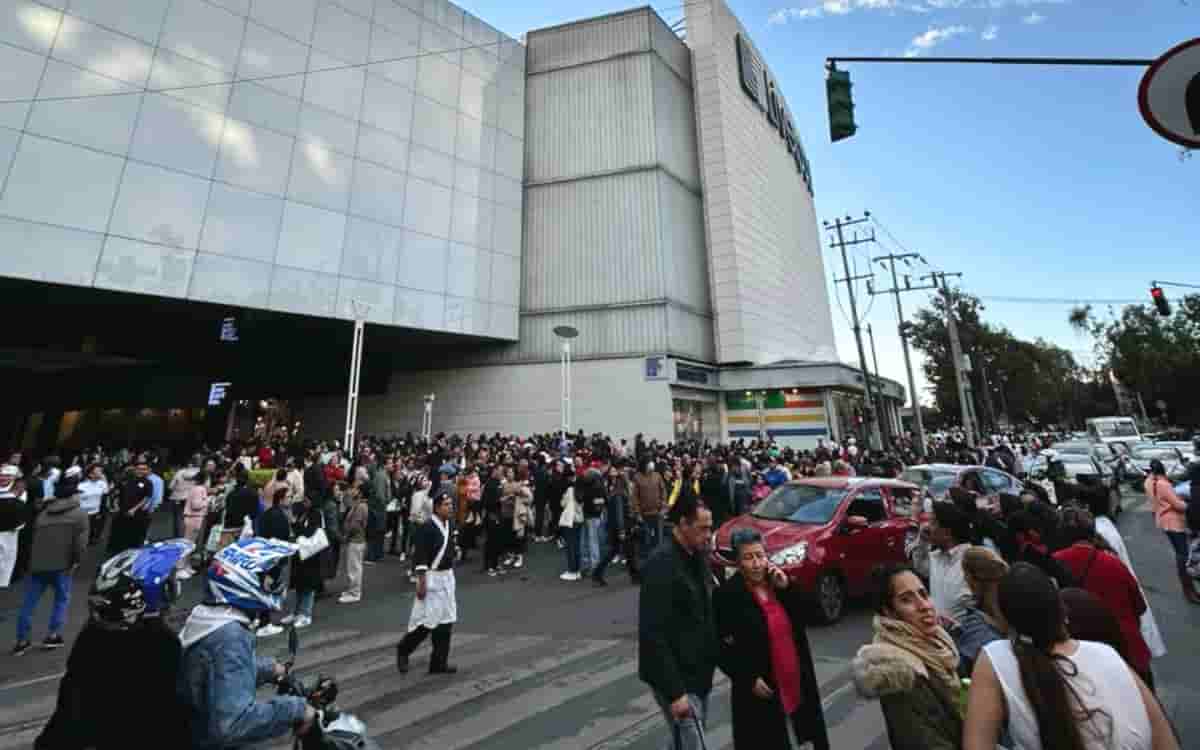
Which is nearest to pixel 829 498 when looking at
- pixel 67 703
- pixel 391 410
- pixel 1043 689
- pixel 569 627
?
pixel 569 627

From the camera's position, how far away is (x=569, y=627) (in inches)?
258

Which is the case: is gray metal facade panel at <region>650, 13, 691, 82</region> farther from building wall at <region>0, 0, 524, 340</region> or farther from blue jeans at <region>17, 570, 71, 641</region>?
blue jeans at <region>17, 570, 71, 641</region>

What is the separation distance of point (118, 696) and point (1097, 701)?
348 cm

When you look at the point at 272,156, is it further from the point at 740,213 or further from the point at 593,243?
the point at 740,213

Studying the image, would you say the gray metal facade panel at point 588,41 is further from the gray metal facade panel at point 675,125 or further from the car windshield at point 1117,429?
the car windshield at point 1117,429

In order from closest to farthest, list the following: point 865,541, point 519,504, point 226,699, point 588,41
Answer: point 226,699
point 865,541
point 519,504
point 588,41

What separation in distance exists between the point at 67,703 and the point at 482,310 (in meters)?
21.9

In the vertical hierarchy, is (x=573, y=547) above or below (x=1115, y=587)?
below

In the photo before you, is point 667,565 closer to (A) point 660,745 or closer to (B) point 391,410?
(A) point 660,745

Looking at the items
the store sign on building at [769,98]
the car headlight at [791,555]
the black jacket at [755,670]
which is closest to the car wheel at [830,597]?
the car headlight at [791,555]

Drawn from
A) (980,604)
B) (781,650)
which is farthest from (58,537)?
(980,604)

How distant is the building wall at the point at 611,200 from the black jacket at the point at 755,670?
19668mm

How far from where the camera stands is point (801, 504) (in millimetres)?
7242

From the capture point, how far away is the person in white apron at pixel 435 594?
5.16 m
